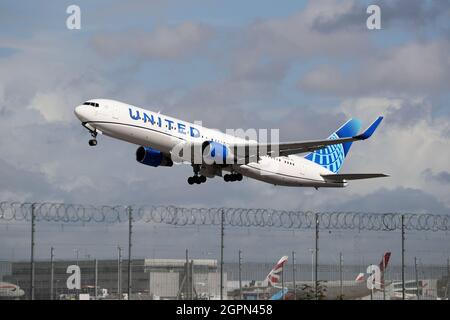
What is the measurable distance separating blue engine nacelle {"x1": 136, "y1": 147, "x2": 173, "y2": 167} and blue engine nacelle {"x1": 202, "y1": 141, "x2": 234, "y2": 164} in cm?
499

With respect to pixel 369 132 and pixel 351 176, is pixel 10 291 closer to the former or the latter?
pixel 369 132

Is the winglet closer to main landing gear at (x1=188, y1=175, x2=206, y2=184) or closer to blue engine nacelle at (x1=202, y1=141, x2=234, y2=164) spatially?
blue engine nacelle at (x1=202, y1=141, x2=234, y2=164)

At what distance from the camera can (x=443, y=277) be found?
58.3 meters

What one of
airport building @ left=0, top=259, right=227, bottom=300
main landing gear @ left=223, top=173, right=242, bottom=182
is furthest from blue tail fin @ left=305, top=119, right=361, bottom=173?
airport building @ left=0, top=259, right=227, bottom=300

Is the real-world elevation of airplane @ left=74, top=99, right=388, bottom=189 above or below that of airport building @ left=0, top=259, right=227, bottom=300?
above

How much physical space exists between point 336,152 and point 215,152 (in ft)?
75.6

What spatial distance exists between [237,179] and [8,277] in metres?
26.4

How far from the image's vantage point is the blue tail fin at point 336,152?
81.4 meters

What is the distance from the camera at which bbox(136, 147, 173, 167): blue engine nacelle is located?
70.6 meters

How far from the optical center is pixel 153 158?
232 feet

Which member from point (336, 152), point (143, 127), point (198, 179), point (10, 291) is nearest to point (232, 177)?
point (198, 179)
